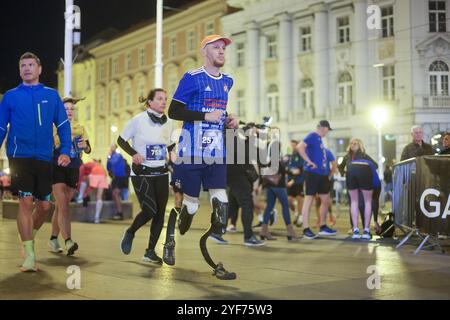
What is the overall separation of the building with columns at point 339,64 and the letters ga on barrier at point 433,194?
16.5 metres

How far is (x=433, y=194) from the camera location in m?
7.78

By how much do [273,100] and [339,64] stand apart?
5724 mm

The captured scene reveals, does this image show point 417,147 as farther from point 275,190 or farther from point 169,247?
point 169,247

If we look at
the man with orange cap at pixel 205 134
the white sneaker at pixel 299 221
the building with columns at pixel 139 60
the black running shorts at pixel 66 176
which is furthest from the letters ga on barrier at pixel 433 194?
the building with columns at pixel 139 60

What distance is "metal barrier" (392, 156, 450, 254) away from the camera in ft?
25.1

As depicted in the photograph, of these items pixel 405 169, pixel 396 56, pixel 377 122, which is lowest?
pixel 405 169

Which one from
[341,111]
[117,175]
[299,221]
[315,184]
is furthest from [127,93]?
[315,184]

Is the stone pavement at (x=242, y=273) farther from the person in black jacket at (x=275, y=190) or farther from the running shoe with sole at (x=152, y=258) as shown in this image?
the person in black jacket at (x=275, y=190)

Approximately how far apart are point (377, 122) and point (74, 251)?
2435 cm

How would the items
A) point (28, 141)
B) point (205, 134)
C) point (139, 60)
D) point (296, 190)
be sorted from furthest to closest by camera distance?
point (139, 60) → point (296, 190) → point (28, 141) → point (205, 134)

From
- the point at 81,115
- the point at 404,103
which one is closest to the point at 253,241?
the point at 404,103

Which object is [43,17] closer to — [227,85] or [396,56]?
[227,85]

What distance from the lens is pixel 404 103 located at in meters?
29.7

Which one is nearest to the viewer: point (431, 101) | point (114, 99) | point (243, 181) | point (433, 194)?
point (433, 194)
